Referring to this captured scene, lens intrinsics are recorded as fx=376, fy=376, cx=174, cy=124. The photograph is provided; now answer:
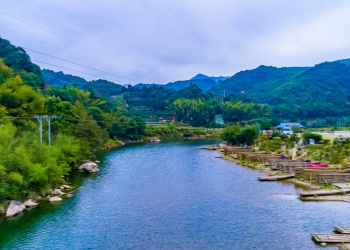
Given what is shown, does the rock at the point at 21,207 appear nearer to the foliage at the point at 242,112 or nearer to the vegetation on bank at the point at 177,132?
the vegetation on bank at the point at 177,132

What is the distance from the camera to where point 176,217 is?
20516mm

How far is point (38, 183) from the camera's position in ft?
78.6

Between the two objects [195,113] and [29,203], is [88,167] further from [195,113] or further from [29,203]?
[195,113]

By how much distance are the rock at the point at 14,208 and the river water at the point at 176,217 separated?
0.43m

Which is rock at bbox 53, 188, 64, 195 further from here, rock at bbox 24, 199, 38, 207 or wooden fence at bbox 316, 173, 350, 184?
wooden fence at bbox 316, 173, 350, 184

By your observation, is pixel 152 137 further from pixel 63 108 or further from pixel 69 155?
pixel 69 155

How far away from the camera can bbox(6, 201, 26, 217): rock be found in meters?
20.4

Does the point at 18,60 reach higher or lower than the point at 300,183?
higher

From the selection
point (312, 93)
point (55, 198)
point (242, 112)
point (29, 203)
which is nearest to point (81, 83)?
point (242, 112)

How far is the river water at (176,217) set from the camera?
666 inches

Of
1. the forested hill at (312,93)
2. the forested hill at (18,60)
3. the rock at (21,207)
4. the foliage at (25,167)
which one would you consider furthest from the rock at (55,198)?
the forested hill at (312,93)

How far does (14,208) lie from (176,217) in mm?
8969

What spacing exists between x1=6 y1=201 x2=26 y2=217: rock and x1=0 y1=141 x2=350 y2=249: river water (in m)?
0.43

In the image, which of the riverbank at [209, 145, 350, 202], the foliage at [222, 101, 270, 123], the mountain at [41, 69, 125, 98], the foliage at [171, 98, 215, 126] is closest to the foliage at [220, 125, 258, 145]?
the riverbank at [209, 145, 350, 202]
